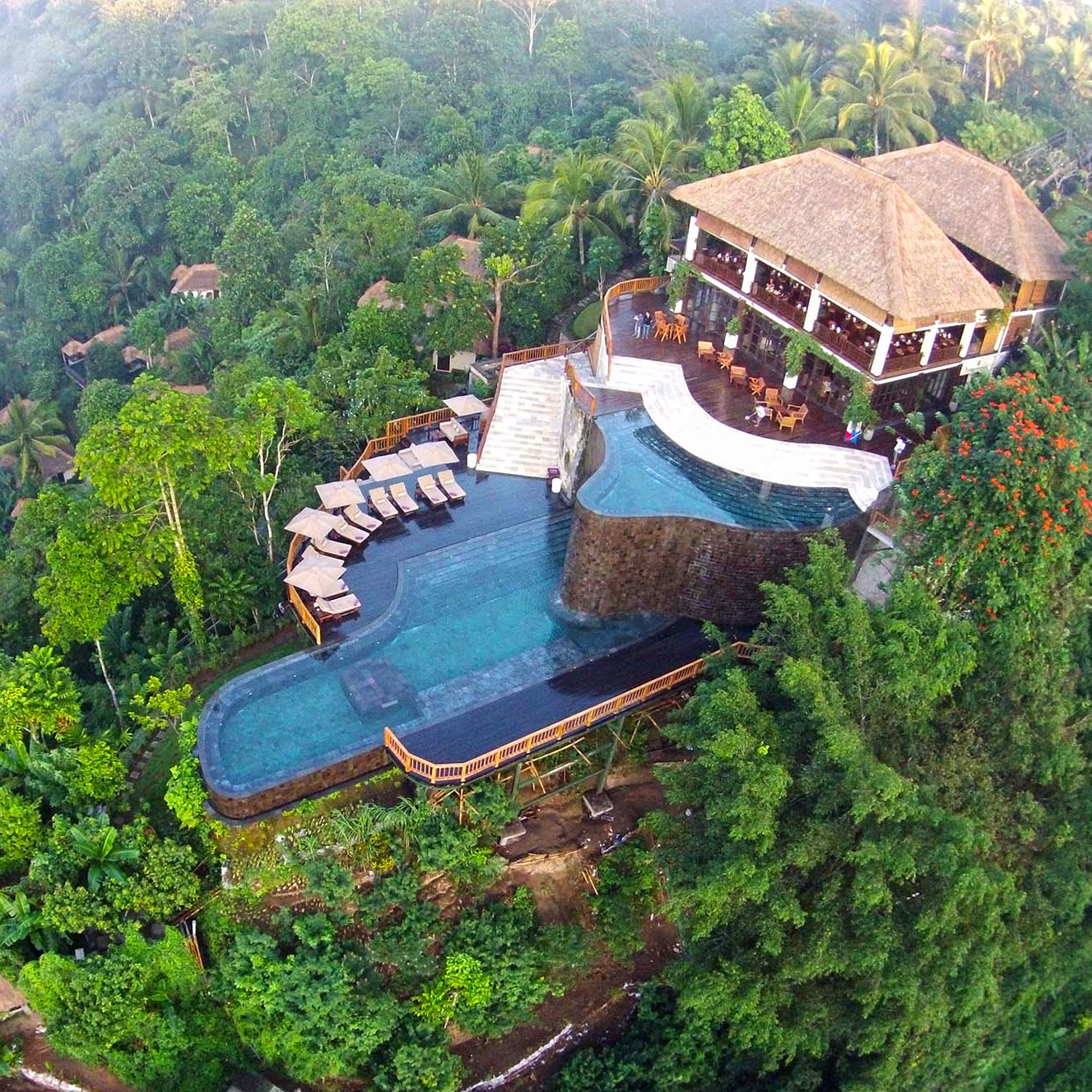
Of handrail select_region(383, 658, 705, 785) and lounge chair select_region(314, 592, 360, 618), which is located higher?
lounge chair select_region(314, 592, 360, 618)

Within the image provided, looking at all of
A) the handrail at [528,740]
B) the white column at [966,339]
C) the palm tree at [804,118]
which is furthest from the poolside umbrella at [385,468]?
the palm tree at [804,118]

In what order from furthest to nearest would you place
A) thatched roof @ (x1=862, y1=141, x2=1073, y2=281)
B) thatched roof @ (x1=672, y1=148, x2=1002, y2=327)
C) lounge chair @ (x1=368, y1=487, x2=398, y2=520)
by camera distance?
thatched roof @ (x1=862, y1=141, x2=1073, y2=281)
lounge chair @ (x1=368, y1=487, x2=398, y2=520)
thatched roof @ (x1=672, y1=148, x2=1002, y2=327)

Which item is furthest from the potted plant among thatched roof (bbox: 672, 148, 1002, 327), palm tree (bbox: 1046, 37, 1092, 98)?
palm tree (bbox: 1046, 37, 1092, 98)

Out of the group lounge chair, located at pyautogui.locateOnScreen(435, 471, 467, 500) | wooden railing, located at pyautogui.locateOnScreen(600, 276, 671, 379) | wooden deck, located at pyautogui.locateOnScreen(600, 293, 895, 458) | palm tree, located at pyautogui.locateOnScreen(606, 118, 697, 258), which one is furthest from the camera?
palm tree, located at pyautogui.locateOnScreen(606, 118, 697, 258)

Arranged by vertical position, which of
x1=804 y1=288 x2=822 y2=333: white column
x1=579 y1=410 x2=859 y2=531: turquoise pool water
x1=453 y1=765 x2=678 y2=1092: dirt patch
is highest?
x1=804 y1=288 x2=822 y2=333: white column

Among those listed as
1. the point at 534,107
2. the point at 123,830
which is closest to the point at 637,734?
the point at 123,830

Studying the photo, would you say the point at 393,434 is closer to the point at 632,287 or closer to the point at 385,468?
the point at 385,468

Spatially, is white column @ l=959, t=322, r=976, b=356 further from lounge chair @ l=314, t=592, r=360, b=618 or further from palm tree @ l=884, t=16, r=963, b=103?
palm tree @ l=884, t=16, r=963, b=103
